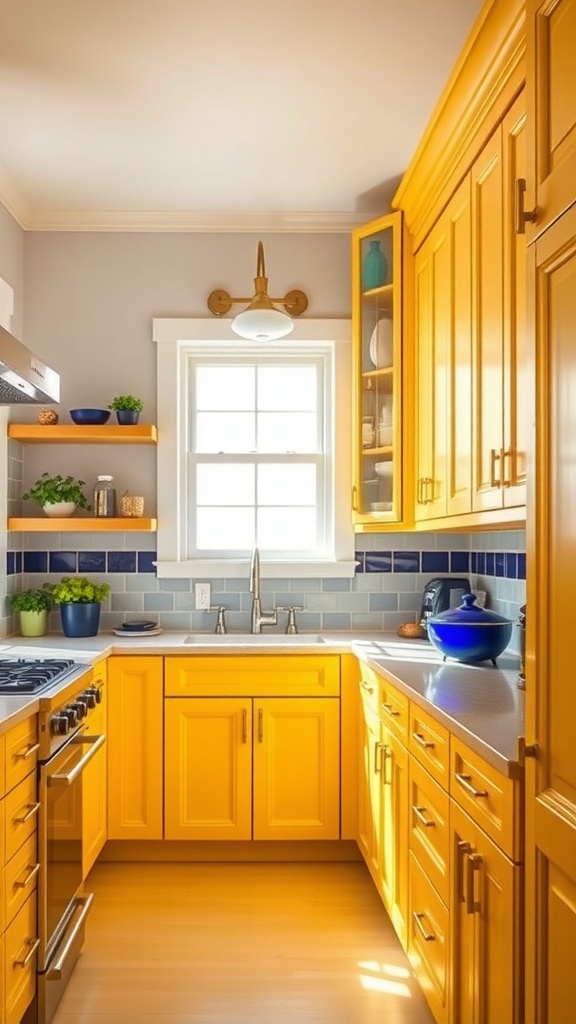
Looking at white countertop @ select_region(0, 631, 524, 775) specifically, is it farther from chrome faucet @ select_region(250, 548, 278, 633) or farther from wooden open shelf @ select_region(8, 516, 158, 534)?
wooden open shelf @ select_region(8, 516, 158, 534)

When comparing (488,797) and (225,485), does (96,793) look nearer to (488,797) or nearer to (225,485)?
(225,485)

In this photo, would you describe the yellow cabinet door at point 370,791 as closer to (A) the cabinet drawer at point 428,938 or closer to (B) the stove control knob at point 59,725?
(A) the cabinet drawer at point 428,938

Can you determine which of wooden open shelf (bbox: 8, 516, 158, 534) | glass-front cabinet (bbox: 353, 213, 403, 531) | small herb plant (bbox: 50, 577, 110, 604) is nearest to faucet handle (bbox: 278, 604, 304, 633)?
glass-front cabinet (bbox: 353, 213, 403, 531)

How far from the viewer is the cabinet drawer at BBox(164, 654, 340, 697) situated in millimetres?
3201

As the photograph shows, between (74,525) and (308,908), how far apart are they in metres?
1.77

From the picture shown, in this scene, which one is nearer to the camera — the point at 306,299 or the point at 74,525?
the point at 74,525

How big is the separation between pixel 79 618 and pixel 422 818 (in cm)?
185

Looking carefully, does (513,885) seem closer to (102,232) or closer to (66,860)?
(66,860)

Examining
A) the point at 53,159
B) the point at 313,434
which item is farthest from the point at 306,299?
the point at 53,159

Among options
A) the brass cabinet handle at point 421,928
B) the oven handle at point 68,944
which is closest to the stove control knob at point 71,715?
the oven handle at point 68,944

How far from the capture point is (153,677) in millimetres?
3197

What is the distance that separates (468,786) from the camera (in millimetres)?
1696

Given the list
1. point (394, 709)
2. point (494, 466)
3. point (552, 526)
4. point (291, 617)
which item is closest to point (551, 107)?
point (552, 526)

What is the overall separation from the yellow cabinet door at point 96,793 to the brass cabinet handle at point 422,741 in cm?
123
